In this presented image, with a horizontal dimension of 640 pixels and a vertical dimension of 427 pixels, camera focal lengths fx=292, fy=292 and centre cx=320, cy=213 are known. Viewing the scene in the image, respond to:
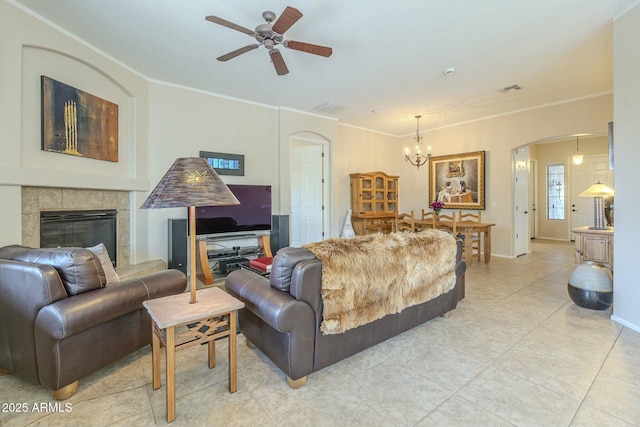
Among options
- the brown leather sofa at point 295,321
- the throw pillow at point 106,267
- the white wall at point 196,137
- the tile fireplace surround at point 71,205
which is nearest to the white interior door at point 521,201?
the white wall at point 196,137

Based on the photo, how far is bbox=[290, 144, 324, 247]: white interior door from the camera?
20.4ft

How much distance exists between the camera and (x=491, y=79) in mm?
4133

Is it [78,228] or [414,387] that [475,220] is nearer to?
[414,387]

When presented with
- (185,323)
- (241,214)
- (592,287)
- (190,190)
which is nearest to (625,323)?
(592,287)

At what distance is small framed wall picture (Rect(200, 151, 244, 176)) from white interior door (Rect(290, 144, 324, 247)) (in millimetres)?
1670

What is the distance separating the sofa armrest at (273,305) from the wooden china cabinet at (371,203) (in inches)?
176

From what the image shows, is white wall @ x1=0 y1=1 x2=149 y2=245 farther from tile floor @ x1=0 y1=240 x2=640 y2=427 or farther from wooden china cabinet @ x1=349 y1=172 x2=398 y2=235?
wooden china cabinet @ x1=349 y1=172 x2=398 y2=235

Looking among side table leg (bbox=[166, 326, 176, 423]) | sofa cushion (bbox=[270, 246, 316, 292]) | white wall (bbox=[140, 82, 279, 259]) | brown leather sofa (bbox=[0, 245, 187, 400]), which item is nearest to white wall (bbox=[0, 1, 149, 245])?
white wall (bbox=[140, 82, 279, 259])

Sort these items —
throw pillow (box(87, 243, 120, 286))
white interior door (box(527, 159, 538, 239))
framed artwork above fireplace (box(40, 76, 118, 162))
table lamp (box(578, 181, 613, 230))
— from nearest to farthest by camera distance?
throw pillow (box(87, 243, 120, 286)), framed artwork above fireplace (box(40, 76, 118, 162)), table lamp (box(578, 181, 613, 230)), white interior door (box(527, 159, 538, 239))

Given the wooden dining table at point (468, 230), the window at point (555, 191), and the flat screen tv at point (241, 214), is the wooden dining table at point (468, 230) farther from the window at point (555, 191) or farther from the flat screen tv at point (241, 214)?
the window at point (555, 191)

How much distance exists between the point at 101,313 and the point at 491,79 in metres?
5.09

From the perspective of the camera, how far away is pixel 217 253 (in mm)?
4535

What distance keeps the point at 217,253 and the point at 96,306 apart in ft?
9.15

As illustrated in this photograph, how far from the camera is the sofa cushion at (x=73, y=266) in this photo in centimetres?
180
